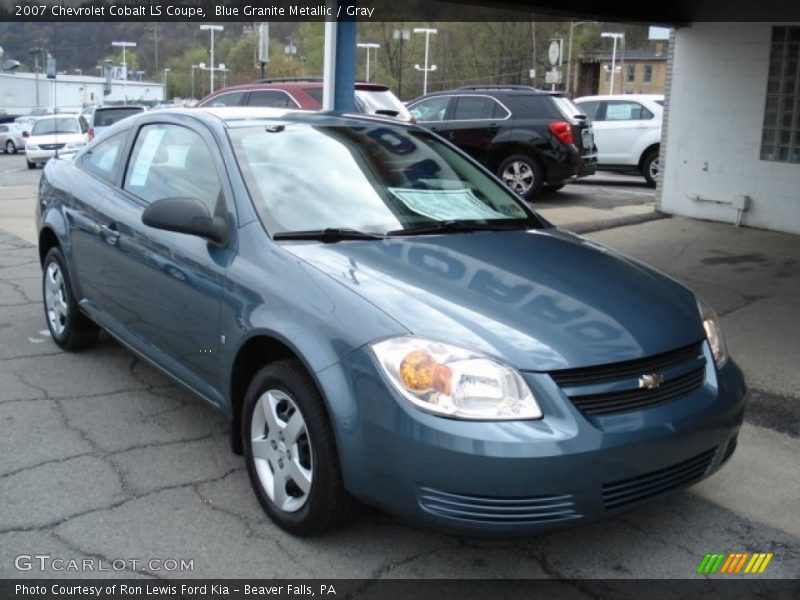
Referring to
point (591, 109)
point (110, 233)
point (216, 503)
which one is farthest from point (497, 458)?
point (591, 109)

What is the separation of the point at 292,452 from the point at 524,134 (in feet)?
35.2

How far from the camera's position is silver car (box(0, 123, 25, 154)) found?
3516cm

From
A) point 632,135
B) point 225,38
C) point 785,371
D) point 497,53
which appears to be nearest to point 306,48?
point 497,53

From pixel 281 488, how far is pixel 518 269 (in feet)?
4.15

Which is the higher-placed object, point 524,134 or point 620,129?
point 620,129

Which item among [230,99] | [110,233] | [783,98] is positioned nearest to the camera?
[110,233]

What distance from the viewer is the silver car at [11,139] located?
115ft

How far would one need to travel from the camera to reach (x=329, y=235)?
3.52 meters

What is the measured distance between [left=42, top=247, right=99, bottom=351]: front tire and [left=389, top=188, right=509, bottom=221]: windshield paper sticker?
242 cm

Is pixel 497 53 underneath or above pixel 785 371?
above

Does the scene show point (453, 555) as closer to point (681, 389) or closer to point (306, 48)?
point (681, 389)

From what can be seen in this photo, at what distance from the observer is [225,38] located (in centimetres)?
10094

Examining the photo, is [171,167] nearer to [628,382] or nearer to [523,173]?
[628,382]

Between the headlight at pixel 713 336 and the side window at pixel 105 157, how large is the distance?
3290mm
